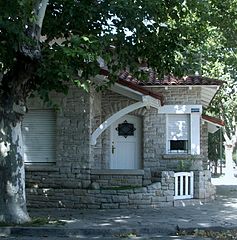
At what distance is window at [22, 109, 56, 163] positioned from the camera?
14539mm

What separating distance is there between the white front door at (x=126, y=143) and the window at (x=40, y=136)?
91.0 inches

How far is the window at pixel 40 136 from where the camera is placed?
47.7ft

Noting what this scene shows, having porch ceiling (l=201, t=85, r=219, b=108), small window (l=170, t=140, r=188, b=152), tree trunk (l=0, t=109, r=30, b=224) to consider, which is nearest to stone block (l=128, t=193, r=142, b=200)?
small window (l=170, t=140, r=188, b=152)

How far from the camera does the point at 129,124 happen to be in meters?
16.0

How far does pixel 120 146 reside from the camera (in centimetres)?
1609

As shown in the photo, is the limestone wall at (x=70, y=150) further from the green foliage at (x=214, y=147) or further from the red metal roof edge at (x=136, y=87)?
the green foliage at (x=214, y=147)

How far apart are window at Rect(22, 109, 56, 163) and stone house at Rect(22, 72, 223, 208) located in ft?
0.10

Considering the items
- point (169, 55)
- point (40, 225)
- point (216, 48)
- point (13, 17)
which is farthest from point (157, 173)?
point (216, 48)

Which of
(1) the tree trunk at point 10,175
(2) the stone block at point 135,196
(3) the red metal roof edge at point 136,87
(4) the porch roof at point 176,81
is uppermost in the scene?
(4) the porch roof at point 176,81

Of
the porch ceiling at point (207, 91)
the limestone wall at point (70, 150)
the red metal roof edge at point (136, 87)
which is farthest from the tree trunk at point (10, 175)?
the porch ceiling at point (207, 91)

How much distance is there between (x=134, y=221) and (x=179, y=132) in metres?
5.13

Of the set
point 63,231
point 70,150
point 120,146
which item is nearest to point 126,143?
point 120,146

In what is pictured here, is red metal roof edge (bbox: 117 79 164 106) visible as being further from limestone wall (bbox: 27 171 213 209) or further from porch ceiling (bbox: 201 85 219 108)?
limestone wall (bbox: 27 171 213 209)

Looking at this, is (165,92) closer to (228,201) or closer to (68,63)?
(228,201)
